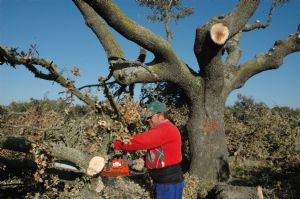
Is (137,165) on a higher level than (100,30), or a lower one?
lower

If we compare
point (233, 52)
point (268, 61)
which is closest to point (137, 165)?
point (268, 61)

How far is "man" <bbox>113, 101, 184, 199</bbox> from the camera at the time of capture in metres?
5.23

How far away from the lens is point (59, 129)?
6922 millimetres

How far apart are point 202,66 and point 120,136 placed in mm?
4340

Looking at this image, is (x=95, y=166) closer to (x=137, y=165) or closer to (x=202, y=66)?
(x=137, y=165)

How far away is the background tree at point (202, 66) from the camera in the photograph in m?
7.98

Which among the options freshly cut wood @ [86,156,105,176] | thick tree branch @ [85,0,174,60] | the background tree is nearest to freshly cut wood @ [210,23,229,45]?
the background tree

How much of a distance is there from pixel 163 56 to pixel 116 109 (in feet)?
10.7

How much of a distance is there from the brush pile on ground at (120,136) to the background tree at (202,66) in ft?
2.87

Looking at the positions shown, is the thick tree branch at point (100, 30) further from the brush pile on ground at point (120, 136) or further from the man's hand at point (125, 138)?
the man's hand at point (125, 138)

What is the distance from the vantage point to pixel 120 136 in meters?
5.31

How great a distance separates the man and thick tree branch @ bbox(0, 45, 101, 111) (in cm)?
135

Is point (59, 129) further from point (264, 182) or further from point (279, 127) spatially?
point (279, 127)

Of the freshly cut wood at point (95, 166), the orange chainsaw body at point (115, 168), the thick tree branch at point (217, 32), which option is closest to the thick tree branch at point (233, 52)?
the thick tree branch at point (217, 32)
